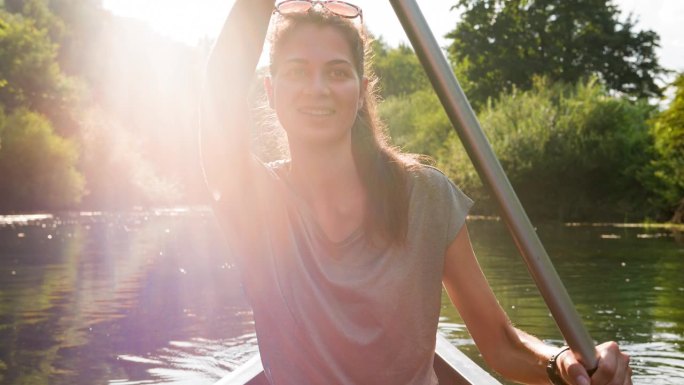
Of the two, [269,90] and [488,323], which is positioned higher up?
[269,90]

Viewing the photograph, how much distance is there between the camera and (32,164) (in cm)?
2870

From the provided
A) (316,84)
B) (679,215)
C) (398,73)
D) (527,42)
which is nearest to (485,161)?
(316,84)

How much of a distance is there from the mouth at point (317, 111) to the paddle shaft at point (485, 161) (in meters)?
0.34

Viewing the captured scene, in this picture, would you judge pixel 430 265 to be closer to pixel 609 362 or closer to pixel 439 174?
pixel 439 174

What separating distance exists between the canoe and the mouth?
45.9 inches

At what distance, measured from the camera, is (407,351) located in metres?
2.11

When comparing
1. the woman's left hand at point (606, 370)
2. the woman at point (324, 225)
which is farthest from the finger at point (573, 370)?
the woman at point (324, 225)

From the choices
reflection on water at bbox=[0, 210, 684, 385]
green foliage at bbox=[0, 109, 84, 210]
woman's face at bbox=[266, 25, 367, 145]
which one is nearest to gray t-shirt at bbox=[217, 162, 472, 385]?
woman's face at bbox=[266, 25, 367, 145]

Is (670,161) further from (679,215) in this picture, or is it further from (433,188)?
(433,188)

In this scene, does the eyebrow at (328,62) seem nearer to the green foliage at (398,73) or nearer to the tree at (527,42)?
the tree at (527,42)

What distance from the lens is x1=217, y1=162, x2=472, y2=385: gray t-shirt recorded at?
209 centimetres

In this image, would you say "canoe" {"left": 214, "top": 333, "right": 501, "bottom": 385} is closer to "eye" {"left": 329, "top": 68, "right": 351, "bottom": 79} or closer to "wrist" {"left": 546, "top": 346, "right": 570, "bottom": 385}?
"wrist" {"left": 546, "top": 346, "right": 570, "bottom": 385}

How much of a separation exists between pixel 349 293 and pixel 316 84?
45 cm

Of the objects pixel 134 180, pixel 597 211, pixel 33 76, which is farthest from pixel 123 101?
pixel 597 211
